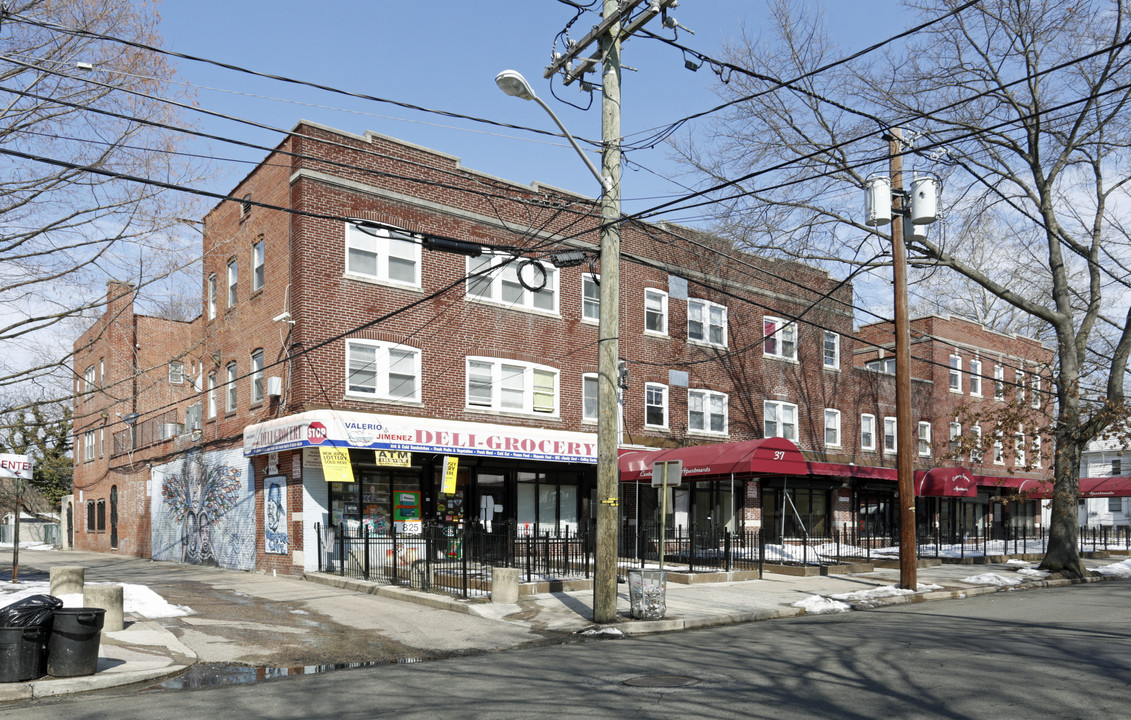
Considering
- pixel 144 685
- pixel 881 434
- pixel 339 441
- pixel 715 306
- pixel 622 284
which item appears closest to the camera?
pixel 144 685

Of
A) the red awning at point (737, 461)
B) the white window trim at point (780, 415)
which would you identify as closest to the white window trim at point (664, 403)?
the red awning at point (737, 461)

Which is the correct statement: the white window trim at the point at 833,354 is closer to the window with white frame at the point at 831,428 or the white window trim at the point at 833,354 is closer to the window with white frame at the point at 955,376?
the window with white frame at the point at 831,428

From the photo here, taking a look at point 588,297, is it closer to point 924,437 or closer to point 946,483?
point 946,483

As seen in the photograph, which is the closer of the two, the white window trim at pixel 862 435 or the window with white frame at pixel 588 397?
the window with white frame at pixel 588 397

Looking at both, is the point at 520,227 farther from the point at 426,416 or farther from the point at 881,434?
the point at 881,434

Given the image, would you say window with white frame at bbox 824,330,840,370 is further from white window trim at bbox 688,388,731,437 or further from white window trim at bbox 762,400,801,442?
white window trim at bbox 688,388,731,437

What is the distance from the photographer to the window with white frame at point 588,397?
27859 millimetres

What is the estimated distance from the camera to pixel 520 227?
A: 2638 centimetres

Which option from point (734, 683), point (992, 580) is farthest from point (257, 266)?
point (992, 580)

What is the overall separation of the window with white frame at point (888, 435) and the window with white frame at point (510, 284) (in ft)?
58.4

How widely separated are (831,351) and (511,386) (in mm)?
15555

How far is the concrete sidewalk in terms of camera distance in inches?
424

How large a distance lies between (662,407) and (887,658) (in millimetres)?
19736

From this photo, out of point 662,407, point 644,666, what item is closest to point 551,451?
point 662,407
